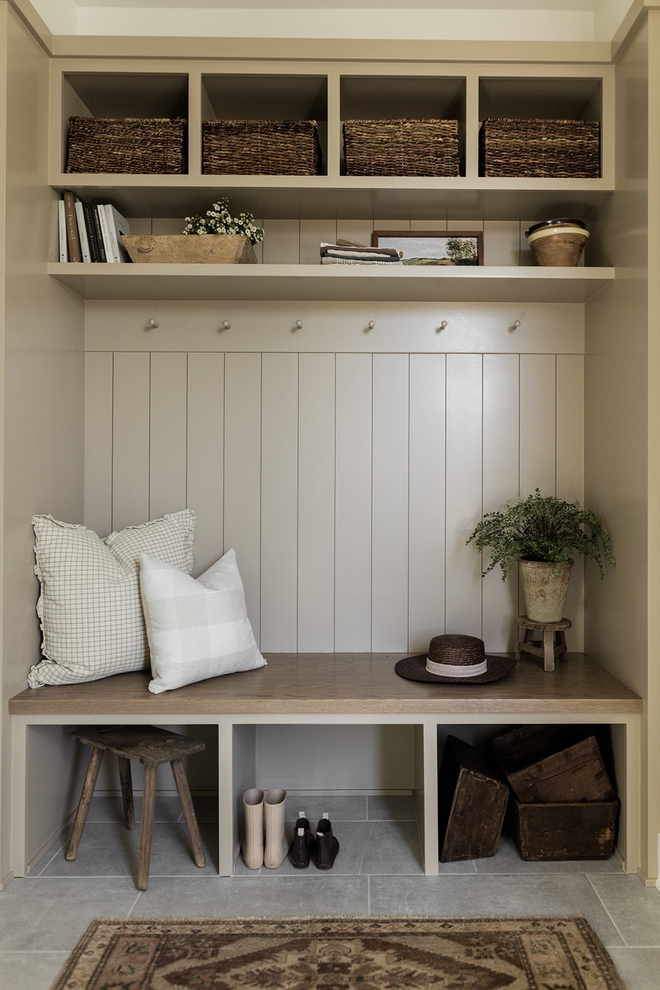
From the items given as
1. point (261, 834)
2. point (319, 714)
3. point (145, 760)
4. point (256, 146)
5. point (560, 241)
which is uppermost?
point (256, 146)

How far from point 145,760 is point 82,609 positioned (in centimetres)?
52

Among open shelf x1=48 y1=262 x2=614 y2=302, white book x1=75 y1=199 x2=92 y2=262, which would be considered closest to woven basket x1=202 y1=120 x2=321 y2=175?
open shelf x1=48 y1=262 x2=614 y2=302

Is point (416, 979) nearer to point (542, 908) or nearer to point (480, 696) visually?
point (542, 908)

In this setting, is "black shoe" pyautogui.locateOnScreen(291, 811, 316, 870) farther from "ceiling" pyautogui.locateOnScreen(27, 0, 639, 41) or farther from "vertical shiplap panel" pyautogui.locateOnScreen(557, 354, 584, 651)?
"ceiling" pyautogui.locateOnScreen(27, 0, 639, 41)

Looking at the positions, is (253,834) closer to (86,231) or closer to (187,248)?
(187,248)

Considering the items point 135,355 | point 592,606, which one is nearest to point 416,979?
point 592,606

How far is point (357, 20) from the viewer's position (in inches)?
103

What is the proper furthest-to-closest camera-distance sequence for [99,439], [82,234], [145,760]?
[99,439]
[82,234]
[145,760]

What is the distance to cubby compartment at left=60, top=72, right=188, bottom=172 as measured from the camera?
241cm

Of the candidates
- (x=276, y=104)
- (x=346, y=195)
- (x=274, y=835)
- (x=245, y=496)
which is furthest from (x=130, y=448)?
(x=274, y=835)

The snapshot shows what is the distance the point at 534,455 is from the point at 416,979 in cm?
178

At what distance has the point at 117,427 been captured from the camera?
2.76 m

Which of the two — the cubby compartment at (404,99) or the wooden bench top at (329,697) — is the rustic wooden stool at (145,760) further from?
the cubby compartment at (404,99)

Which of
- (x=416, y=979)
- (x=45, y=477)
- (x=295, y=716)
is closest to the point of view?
(x=416, y=979)
